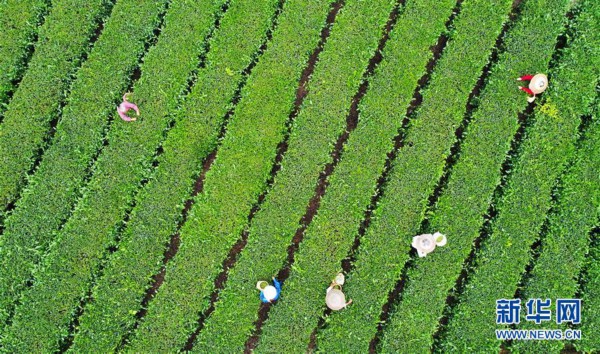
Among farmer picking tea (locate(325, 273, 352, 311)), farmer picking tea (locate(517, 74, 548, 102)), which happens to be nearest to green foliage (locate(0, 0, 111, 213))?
farmer picking tea (locate(325, 273, 352, 311))

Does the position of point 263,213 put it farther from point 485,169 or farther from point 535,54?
point 535,54

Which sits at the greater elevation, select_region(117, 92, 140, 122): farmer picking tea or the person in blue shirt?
select_region(117, 92, 140, 122): farmer picking tea

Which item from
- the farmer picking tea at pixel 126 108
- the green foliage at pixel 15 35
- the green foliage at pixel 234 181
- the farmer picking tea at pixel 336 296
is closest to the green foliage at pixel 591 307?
the farmer picking tea at pixel 336 296

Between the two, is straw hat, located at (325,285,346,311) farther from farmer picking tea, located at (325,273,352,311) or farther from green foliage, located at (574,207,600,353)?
green foliage, located at (574,207,600,353)

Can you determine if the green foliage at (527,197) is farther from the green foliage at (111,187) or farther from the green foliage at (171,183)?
the green foliage at (111,187)

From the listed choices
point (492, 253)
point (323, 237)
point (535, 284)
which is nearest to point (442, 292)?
point (492, 253)

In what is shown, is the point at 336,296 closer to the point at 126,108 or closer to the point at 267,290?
the point at 267,290

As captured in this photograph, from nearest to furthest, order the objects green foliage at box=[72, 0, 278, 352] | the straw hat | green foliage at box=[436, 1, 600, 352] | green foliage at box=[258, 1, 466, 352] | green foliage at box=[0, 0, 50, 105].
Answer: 1. the straw hat
2. green foliage at box=[72, 0, 278, 352]
3. green foliage at box=[258, 1, 466, 352]
4. green foliage at box=[436, 1, 600, 352]
5. green foliage at box=[0, 0, 50, 105]
